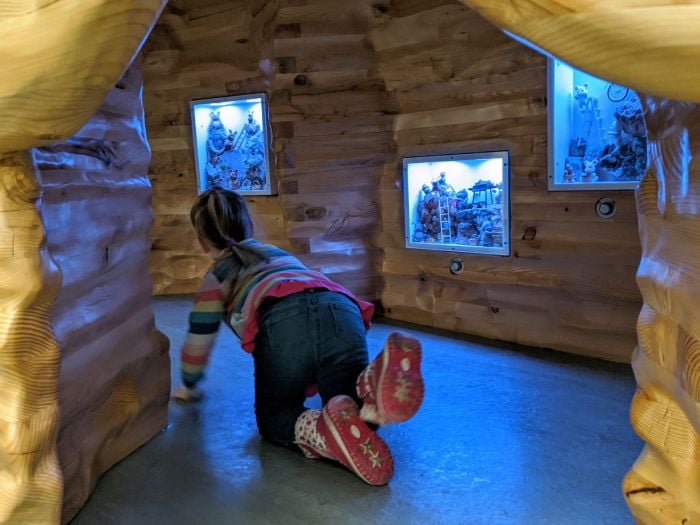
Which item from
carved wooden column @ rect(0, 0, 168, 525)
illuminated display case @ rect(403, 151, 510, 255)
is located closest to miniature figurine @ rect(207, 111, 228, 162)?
illuminated display case @ rect(403, 151, 510, 255)

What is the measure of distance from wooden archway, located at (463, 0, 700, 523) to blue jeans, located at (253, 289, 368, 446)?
0.88 m

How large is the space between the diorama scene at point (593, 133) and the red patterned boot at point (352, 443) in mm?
1572

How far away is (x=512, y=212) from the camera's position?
118 inches

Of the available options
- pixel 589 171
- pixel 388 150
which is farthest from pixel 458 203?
pixel 589 171

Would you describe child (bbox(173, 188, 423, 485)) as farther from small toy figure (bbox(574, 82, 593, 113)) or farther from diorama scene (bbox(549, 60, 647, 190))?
small toy figure (bbox(574, 82, 593, 113))

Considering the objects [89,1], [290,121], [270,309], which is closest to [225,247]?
[270,309]

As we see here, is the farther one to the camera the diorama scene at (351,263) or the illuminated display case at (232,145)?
the illuminated display case at (232,145)

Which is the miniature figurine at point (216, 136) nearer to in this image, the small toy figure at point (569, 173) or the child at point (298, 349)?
the child at point (298, 349)

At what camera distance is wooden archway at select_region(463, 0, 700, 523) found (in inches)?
29.4

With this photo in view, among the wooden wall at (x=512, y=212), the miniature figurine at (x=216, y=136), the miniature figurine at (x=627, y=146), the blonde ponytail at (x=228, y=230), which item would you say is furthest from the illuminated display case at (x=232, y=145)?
the miniature figurine at (x=627, y=146)

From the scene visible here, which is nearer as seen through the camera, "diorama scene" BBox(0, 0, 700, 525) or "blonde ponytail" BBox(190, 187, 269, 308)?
"diorama scene" BBox(0, 0, 700, 525)

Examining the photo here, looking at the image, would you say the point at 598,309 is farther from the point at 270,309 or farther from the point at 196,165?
the point at 196,165

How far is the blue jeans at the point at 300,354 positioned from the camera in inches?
76.2

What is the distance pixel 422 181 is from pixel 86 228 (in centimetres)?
199
